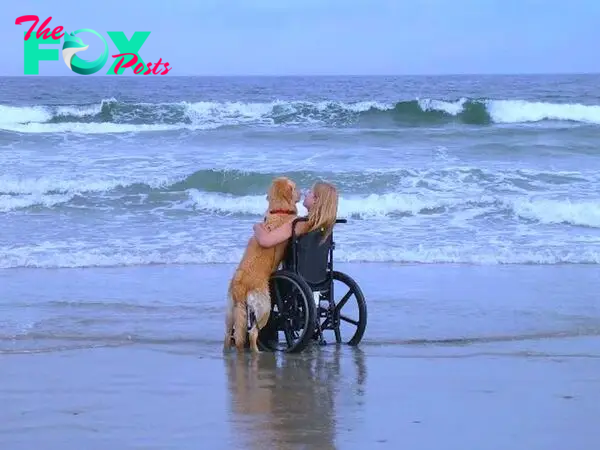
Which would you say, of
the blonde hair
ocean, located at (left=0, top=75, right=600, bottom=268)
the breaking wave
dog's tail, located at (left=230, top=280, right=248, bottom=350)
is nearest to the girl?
the blonde hair

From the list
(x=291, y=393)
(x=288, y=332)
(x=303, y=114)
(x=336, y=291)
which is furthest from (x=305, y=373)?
(x=303, y=114)

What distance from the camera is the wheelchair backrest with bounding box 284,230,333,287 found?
5969 mm

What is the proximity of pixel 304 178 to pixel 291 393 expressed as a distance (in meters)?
12.6

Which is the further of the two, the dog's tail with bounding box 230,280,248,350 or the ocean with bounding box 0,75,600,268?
the ocean with bounding box 0,75,600,268

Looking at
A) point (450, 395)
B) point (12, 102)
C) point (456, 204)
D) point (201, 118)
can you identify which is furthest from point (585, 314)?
point (12, 102)

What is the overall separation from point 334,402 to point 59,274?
16.7ft

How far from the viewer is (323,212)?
5867 mm

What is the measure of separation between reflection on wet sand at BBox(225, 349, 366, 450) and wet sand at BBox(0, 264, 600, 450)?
0.4 inches

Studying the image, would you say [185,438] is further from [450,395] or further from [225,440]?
[450,395]

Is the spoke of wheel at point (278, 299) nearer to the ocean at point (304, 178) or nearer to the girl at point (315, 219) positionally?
the girl at point (315, 219)

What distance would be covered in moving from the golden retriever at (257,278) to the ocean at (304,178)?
161 inches

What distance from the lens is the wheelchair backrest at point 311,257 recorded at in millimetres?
5969

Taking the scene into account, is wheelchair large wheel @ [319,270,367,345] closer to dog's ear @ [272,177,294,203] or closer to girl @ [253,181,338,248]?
girl @ [253,181,338,248]

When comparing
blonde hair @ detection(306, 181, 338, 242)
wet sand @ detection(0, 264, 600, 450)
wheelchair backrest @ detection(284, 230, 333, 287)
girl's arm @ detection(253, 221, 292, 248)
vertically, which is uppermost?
blonde hair @ detection(306, 181, 338, 242)
